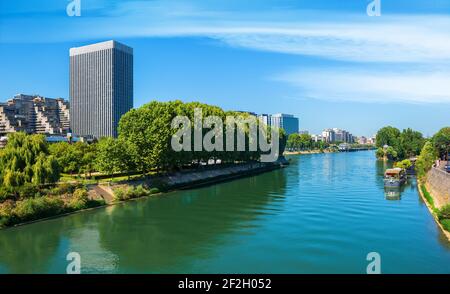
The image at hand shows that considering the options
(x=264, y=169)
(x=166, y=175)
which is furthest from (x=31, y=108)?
(x=166, y=175)

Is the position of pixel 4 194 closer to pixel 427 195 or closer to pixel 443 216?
pixel 443 216

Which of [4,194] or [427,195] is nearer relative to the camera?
[4,194]

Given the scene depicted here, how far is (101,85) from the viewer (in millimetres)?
187375

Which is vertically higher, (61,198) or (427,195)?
(61,198)

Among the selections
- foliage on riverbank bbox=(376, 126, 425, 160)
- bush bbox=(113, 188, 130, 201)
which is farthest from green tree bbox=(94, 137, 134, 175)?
foliage on riverbank bbox=(376, 126, 425, 160)

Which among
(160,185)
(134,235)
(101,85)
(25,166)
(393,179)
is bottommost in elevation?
(134,235)

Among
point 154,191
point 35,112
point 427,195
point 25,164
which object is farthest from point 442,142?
A: point 35,112

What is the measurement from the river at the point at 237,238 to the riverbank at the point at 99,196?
1.29 meters

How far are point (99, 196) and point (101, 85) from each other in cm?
15313

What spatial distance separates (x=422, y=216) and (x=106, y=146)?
3816cm

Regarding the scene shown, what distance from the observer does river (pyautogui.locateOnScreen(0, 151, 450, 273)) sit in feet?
80.4

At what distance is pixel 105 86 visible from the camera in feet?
611

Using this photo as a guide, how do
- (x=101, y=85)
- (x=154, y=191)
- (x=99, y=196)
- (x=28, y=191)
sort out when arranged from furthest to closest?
(x=101, y=85) → (x=154, y=191) → (x=99, y=196) → (x=28, y=191)
